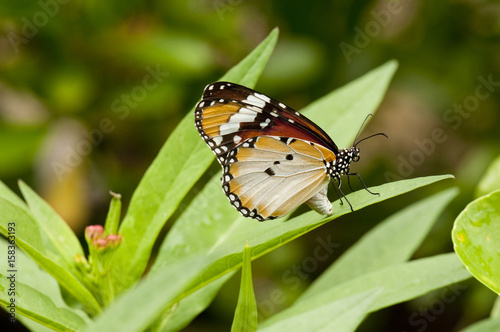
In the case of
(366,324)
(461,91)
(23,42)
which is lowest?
(366,324)

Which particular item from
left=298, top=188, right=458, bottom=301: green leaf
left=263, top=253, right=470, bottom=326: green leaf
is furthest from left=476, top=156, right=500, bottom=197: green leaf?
left=263, top=253, right=470, bottom=326: green leaf

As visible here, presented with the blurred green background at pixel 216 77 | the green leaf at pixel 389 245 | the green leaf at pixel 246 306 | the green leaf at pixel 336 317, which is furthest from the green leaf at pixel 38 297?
the blurred green background at pixel 216 77

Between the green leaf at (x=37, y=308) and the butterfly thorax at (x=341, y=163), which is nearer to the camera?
the green leaf at (x=37, y=308)

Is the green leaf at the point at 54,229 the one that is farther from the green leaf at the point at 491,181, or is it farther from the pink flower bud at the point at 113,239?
the green leaf at the point at 491,181

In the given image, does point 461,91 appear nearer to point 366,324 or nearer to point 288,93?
point 288,93

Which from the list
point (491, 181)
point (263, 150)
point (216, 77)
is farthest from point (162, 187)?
point (216, 77)

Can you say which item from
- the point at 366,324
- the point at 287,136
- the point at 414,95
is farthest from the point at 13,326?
the point at 414,95
